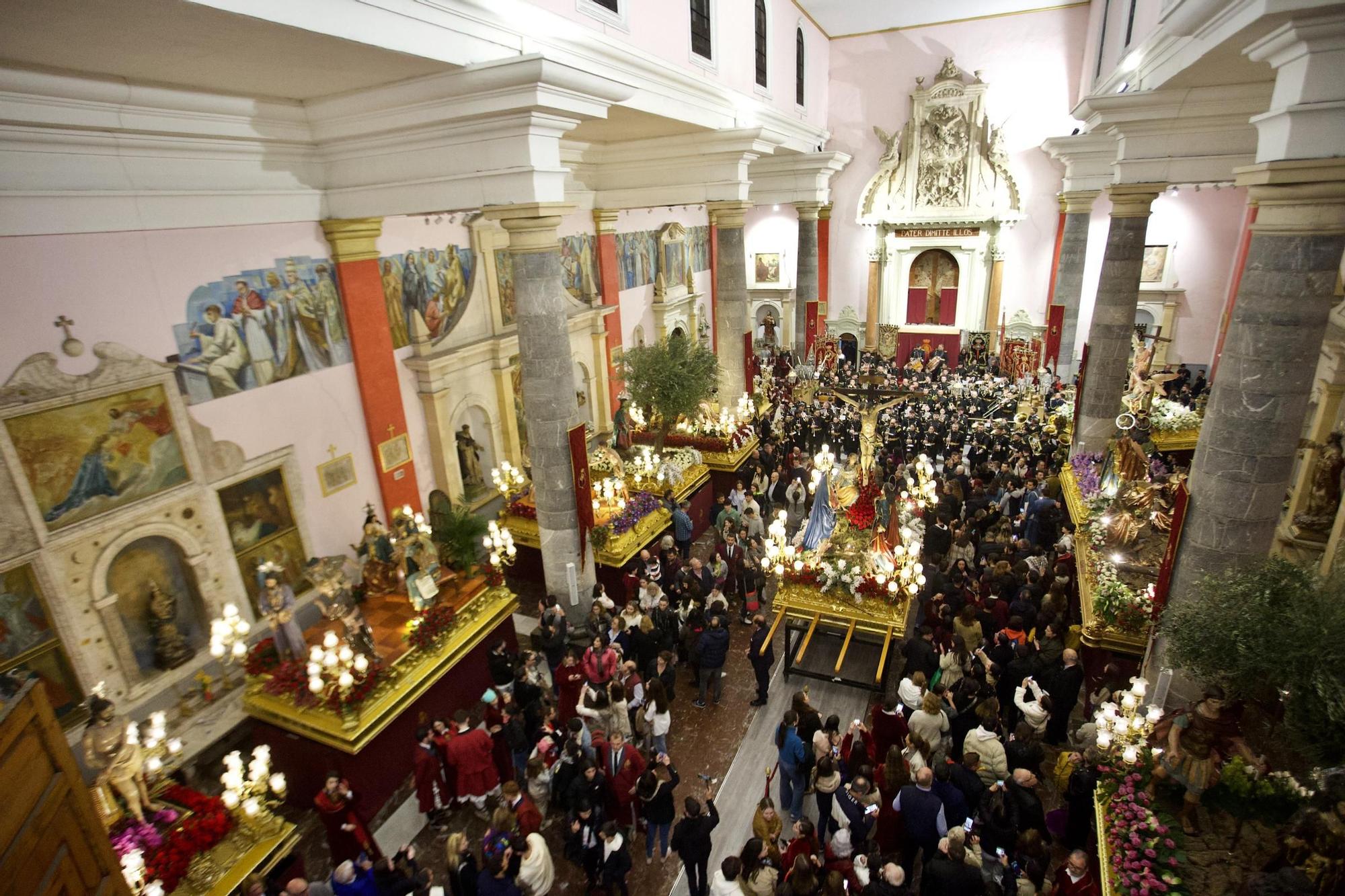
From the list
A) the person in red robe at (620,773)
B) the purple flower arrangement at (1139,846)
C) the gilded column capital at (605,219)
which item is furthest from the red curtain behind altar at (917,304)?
the person in red robe at (620,773)

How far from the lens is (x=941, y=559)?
10.9 m

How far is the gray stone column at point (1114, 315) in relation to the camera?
32.8 feet

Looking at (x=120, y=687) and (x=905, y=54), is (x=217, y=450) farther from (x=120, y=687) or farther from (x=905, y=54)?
(x=905, y=54)

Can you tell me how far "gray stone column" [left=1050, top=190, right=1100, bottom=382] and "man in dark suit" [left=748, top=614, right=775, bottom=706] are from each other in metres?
12.6

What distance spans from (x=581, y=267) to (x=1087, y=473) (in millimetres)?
11000

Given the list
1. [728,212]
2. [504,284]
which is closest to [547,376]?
[504,284]

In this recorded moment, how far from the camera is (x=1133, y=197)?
981 centimetres

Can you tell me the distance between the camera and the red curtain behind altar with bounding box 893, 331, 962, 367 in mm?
23750

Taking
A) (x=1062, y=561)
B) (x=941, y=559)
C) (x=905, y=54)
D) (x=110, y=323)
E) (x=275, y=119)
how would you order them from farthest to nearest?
(x=905, y=54)
(x=941, y=559)
(x=1062, y=561)
(x=275, y=119)
(x=110, y=323)

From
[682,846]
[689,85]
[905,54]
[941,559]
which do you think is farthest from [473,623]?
[905,54]

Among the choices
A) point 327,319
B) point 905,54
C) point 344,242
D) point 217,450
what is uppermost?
point 905,54

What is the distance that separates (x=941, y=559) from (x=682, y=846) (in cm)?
694

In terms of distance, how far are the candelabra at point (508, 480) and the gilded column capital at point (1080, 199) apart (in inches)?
541

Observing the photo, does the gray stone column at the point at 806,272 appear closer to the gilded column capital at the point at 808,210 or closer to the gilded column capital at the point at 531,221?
the gilded column capital at the point at 808,210
